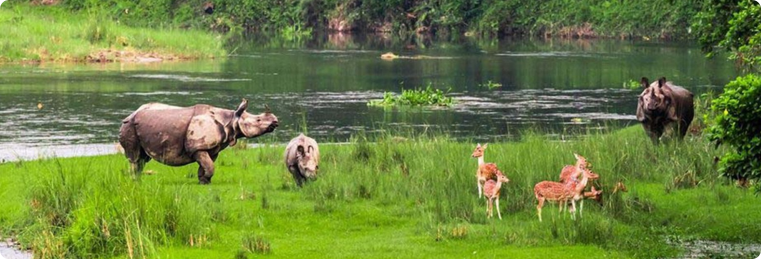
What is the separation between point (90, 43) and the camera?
157 ft

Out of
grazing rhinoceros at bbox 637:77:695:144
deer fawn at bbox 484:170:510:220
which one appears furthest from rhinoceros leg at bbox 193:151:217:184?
grazing rhinoceros at bbox 637:77:695:144

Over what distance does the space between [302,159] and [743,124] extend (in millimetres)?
5825

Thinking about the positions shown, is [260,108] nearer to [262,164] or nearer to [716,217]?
[262,164]

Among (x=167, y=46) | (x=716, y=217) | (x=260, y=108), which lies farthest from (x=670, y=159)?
(x=167, y=46)

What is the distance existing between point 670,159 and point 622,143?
74 centimetres

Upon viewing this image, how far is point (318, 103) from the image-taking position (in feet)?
111

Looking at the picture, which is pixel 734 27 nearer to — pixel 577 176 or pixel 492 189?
pixel 577 176

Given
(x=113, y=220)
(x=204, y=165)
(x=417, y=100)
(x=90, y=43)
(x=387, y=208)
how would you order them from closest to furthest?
(x=113, y=220) → (x=387, y=208) → (x=204, y=165) → (x=417, y=100) → (x=90, y=43)

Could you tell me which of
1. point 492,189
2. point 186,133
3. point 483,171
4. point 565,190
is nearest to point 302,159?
point 186,133

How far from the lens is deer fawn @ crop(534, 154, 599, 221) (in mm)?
13602

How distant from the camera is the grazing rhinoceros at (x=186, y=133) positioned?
1689 cm

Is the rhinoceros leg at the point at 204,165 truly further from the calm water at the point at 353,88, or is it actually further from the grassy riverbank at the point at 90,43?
the grassy riverbank at the point at 90,43

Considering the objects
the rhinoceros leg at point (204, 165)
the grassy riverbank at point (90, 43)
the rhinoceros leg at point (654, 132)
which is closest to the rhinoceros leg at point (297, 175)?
the rhinoceros leg at point (204, 165)

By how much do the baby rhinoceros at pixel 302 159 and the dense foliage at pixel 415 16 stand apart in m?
48.2
